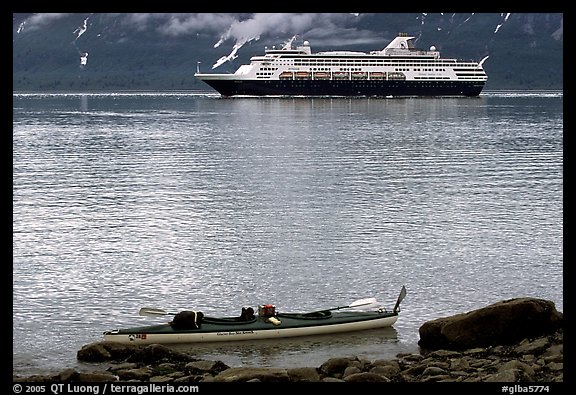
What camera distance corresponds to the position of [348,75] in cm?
12606

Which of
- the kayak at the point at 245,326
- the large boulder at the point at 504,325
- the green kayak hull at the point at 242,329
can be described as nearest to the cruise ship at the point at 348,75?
the kayak at the point at 245,326

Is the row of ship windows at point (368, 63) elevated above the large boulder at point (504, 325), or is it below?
above

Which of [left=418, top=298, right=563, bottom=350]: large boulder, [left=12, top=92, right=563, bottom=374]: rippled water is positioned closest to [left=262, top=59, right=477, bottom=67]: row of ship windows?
[left=12, top=92, right=563, bottom=374]: rippled water

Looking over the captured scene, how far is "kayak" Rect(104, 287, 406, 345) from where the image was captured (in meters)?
14.8

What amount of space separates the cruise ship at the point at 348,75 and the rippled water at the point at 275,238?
3039 inches

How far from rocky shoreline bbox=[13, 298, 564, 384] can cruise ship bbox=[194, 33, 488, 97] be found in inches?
4286

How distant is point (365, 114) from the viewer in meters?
86.1

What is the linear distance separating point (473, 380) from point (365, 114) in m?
74.8

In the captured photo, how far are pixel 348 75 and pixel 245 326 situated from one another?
113 metres

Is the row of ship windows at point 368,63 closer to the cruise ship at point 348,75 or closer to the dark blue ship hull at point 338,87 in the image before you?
the cruise ship at point 348,75

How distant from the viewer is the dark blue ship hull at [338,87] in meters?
124

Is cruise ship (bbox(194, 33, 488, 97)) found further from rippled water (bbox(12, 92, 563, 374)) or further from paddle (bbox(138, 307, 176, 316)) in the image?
paddle (bbox(138, 307, 176, 316))

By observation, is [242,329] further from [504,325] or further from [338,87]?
[338,87]
